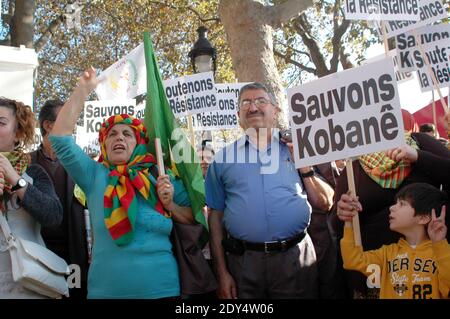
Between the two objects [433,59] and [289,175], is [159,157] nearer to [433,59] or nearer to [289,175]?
[289,175]

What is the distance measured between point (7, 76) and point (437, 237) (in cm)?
557

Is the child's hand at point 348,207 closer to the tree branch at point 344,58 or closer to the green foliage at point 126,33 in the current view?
the green foliage at point 126,33

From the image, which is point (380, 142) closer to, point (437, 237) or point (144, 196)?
point (437, 237)

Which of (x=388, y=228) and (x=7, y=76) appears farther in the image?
(x=7, y=76)

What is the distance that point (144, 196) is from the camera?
310 centimetres

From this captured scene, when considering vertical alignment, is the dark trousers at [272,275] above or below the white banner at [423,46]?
below

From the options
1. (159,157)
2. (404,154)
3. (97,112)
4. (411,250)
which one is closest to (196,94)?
(97,112)

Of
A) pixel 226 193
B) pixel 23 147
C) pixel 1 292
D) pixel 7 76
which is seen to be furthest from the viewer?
pixel 7 76

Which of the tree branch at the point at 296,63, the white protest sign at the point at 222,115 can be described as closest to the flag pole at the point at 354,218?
the white protest sign at the point at 222,115

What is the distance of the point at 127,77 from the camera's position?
6.36 meters

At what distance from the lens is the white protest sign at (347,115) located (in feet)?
9.73

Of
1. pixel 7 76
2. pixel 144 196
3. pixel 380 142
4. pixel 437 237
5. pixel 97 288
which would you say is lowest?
pixel 97 288

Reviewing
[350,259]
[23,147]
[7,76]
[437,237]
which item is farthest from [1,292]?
[7,76]

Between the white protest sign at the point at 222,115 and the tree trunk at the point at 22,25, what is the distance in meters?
5.64
